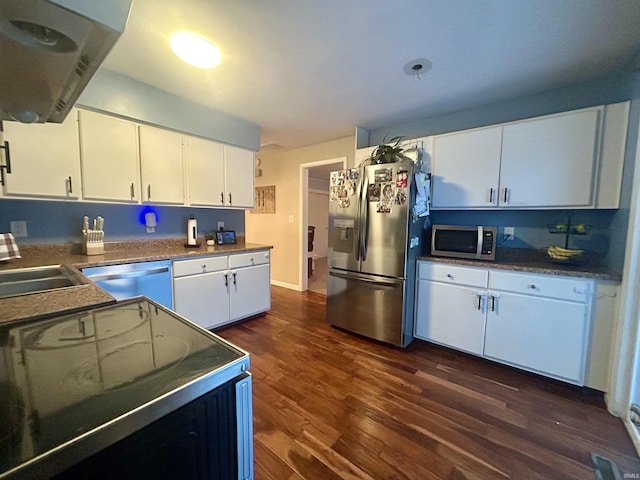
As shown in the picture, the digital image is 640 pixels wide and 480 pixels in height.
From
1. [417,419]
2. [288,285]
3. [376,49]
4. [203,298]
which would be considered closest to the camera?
[417,419]

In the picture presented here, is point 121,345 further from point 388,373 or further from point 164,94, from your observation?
point 164,94

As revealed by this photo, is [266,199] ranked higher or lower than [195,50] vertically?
lower

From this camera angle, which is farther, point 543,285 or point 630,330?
point 543,285

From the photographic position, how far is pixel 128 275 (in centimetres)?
204

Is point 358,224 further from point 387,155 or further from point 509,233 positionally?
point 509,233

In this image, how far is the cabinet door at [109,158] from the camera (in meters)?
2.10

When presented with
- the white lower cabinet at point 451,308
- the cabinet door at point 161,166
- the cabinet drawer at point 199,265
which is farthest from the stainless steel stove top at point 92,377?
the white lower cabinet at point 451,308

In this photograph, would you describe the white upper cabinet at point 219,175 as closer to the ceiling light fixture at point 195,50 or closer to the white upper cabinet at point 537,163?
the ceiling light fixture at point 195,50

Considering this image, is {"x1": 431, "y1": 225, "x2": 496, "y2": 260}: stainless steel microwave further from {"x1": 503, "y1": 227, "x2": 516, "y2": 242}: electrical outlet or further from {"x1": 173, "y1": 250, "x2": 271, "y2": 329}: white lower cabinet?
{"x1": 173, "y1": 250, "x2": 271, "y2": 329}: white lower cabinet

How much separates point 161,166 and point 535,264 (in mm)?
3389

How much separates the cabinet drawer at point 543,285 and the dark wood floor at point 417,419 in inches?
27.2

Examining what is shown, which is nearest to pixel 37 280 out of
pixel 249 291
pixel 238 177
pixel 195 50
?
pixel 195 50

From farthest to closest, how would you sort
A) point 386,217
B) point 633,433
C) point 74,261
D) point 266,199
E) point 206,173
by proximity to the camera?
point 266,199 → point 206,173 → point 386,217 → point 74,261 → point 633,433

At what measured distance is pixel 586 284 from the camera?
1812 mm
